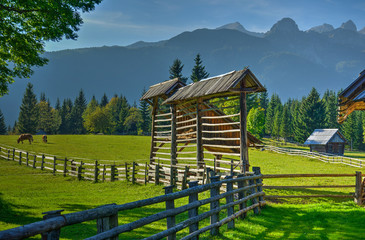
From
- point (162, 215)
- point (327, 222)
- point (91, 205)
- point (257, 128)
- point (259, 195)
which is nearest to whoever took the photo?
point (162, 215)

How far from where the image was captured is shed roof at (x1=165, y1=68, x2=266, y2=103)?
1444cm

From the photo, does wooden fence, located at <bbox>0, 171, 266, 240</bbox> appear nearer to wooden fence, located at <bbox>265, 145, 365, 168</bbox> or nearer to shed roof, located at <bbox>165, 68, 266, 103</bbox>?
shed roof, located at <bbox>165, 68, 266, 103</bbox>

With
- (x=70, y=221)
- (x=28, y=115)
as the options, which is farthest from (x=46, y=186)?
(x=28, y=115)

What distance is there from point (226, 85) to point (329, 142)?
49.3 metres

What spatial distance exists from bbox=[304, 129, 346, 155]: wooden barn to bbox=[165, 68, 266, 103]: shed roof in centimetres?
4586

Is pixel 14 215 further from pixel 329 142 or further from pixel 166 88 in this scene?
pixel 329 142

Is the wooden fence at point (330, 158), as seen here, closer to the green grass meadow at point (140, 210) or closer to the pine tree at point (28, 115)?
the green grass meadow at point (140, 210)

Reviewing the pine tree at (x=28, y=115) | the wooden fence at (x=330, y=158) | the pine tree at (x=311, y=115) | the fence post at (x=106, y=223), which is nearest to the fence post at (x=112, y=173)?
the fence post at (x=106, y=223)

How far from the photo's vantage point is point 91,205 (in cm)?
1389

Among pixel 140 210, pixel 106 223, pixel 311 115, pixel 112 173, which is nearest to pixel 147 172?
pixel 112 173

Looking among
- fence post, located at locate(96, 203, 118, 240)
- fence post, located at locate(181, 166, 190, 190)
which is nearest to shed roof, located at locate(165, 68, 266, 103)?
fence post, located at locate(181, 166, 190, 190)

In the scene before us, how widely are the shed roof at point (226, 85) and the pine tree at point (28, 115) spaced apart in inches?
2982

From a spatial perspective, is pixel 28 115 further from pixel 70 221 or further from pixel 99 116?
pixel 70 221

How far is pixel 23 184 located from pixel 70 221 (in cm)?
2049
